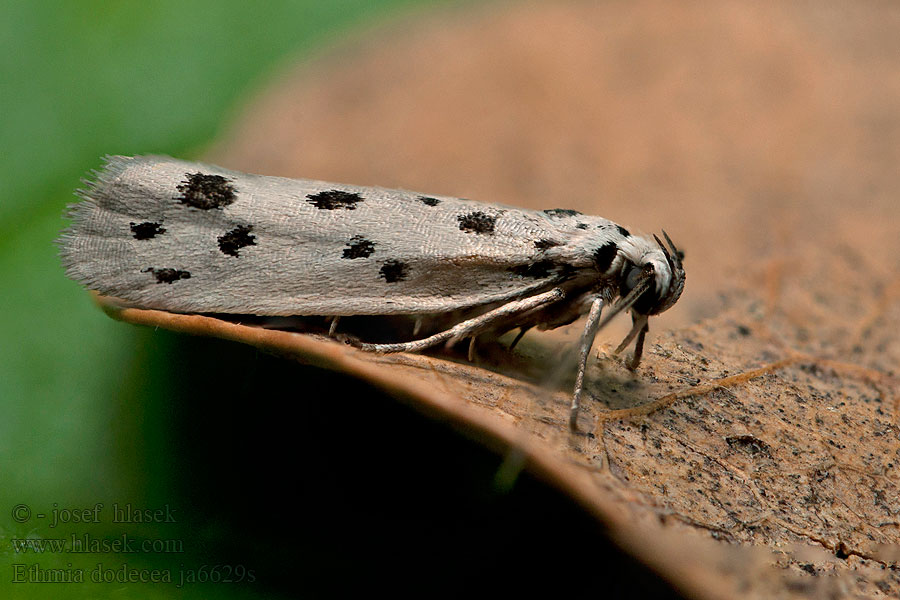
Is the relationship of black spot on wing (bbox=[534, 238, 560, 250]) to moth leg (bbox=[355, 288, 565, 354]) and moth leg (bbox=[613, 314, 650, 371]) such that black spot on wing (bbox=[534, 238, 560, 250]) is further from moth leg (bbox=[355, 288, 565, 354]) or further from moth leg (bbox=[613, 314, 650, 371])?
moth leg (bbox=[613, 314, 650, 371])

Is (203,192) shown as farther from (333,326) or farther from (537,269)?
(537,269)

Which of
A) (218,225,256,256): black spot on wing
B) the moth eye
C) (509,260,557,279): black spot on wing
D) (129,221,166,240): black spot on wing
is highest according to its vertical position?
the moth eye

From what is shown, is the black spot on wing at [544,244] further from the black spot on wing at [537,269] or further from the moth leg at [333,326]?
the moth leg at [333,326]

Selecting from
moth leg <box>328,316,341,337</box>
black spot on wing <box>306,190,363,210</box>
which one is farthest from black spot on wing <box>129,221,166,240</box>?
moth leg <box>328,316,341,337</box>

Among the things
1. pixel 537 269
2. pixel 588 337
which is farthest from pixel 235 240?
pixel 588 337

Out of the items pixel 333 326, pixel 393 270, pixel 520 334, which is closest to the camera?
pixel 333 326

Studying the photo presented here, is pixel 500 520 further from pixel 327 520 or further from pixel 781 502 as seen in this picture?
pixel 781 502
